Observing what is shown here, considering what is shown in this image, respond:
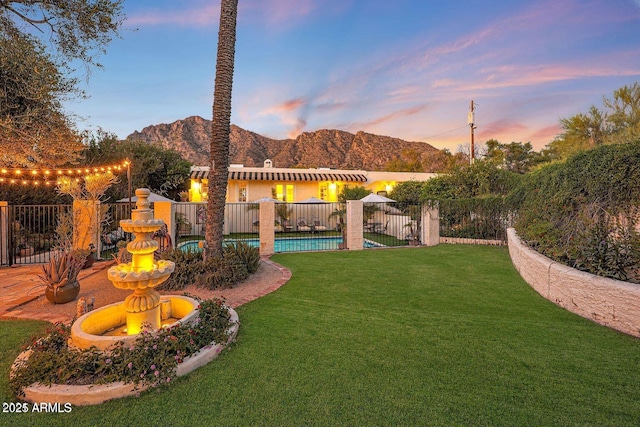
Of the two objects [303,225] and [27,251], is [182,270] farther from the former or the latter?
[303,225]

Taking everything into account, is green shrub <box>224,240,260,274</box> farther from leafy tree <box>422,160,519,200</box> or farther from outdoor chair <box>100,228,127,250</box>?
leafy tree <box>422,160,519,200</box>

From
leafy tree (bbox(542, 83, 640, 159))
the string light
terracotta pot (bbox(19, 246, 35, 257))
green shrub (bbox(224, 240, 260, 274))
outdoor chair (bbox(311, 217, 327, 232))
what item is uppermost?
leafy tree (bbox(542, 83, 640, 159))

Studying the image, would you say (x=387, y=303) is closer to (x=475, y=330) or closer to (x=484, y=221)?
(x=475, y=330)

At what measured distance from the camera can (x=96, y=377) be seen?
2.90m

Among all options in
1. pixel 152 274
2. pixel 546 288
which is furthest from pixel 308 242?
pixel 152 274

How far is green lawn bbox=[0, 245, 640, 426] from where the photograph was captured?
254 cm

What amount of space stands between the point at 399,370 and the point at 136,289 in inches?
130

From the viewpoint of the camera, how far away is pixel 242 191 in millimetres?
21141

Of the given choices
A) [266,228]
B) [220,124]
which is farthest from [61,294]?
[266,228]

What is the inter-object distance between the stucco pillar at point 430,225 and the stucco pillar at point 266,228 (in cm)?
710

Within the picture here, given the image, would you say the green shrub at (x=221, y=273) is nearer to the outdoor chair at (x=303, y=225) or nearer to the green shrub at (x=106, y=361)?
the green shrub at (x=106, y=361)

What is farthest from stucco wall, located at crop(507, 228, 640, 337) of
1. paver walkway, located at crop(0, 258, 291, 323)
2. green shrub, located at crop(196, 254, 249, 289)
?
green shrub, located at crop(196, 254, 249, 289)

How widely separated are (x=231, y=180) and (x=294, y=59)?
30.2 ft

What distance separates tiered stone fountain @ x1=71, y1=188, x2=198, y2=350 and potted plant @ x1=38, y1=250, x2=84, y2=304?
8.41ft
